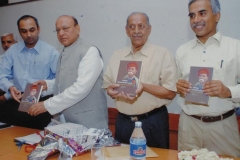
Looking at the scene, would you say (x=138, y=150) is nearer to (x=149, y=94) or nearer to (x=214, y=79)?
(x=149, y=94)

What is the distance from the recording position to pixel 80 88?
6.90 feet

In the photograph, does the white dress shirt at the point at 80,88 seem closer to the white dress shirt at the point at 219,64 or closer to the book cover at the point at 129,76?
the book cover at the point at 129,76

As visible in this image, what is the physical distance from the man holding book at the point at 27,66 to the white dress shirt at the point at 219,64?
1549 millimetres

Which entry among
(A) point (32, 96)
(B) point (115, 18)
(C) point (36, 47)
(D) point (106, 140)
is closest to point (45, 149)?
(D) point (106, 140)

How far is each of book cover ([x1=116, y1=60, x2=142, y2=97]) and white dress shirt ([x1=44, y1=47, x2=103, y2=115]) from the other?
31 cm

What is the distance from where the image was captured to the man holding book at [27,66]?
286 cm

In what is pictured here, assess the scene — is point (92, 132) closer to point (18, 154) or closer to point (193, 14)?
point (18, 154)

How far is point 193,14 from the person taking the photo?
6.49ft

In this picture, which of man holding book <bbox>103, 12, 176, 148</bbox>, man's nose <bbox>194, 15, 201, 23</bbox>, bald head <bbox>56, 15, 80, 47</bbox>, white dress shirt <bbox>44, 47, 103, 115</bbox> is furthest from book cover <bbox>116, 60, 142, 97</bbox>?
bald head <bbox>56, 15, 80, 47</bbox>

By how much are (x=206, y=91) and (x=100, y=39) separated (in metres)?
2.20

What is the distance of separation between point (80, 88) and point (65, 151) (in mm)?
613

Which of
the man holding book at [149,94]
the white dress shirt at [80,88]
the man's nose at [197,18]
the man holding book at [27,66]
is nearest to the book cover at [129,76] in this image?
the man holding book at [149,94]

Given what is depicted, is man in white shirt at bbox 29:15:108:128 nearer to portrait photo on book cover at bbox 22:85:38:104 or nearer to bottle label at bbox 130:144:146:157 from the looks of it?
portrait photo on book cover at bbox 22:85:38:104

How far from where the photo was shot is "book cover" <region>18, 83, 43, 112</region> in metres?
2.21
